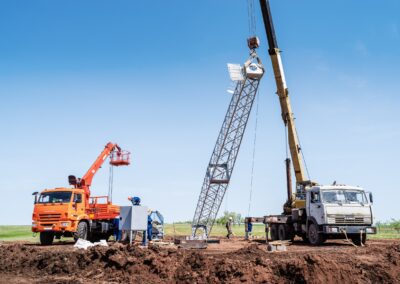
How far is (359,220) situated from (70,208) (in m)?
16.3

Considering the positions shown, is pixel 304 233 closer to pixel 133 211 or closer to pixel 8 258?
pixel 133 211

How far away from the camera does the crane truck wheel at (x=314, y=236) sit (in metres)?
19.3

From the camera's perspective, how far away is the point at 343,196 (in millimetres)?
19656

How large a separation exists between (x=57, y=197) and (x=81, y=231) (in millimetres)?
2528

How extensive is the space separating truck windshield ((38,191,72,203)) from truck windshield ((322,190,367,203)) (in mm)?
14811

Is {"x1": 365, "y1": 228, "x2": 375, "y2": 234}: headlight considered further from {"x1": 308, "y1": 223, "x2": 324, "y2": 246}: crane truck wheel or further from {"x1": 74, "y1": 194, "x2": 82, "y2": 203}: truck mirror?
{"x1": 74, "y1": 194, "x2": 82, "y2": 203}: truck mirror

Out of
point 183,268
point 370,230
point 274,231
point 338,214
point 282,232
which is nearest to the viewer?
point 183,268

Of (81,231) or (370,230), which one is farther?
(81,231)

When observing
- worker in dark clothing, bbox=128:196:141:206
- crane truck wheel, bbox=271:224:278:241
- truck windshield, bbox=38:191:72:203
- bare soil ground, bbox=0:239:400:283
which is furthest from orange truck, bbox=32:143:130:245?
crane truck wheel, bbox=271:224:278:241

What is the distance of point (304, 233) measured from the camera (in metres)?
21.9

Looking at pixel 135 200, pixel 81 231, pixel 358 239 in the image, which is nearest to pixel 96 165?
pixel 81 231

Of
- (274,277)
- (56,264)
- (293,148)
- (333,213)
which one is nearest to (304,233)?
(333,213)

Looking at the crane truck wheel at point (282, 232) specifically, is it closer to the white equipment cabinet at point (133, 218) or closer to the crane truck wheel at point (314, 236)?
the crane truck wheel at point (314, 236)

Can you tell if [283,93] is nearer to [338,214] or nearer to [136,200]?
[338,214]
